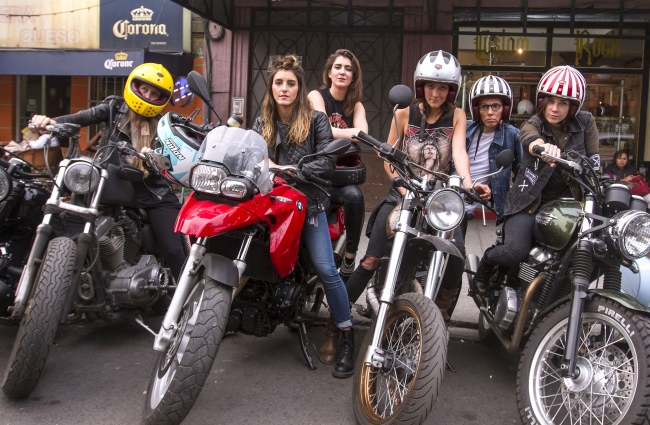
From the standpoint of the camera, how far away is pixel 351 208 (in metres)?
4.56

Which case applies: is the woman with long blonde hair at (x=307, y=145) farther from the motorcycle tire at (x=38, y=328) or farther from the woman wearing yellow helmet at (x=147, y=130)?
the motorcycle tire at (x=38, y=328)

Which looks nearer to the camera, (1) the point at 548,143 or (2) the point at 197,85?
(2) the point at 197,85

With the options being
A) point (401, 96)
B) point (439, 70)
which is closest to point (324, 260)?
point (401, 96)

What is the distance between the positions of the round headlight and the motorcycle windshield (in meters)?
0.83

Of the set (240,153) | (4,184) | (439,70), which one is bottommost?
(4,184)

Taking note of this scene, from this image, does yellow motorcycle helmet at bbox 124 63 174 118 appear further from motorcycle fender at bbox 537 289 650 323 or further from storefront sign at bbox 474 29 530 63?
storefront sign at bbox 474 29 530 63

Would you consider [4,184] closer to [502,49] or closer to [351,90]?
[351,90]

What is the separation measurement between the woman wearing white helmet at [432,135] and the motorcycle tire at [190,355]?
136 cm

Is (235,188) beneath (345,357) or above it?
above

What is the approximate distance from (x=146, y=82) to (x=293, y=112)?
44.2 inches

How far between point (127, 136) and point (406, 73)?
20.3 feet

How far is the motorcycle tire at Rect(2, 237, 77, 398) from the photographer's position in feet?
10.9

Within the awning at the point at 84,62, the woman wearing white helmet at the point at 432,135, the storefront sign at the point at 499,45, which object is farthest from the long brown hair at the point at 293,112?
the storefront sign at the point at 499,45

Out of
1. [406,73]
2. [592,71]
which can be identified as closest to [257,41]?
[406,73]
